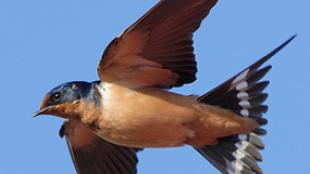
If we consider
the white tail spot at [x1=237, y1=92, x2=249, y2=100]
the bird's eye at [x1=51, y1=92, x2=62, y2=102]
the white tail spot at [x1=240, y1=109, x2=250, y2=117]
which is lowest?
the white tail spot at [x1=240, y1=109, x2=250, y2=117]

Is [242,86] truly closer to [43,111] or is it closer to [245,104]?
[245,104]

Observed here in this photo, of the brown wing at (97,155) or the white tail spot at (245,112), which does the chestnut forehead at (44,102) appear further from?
the white tail spot at (245,112)

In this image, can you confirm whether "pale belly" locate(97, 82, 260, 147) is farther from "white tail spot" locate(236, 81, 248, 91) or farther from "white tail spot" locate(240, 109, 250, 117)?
"white tail spot" locate(236, 81, 248, 91)

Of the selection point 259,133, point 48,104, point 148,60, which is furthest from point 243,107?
point 48,104

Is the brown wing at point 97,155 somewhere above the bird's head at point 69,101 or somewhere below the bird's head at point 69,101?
below

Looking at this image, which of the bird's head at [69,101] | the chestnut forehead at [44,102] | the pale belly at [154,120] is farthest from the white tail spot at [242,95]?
the chestnut forehead at [44,102]

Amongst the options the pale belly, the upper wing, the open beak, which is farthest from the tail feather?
the open beak

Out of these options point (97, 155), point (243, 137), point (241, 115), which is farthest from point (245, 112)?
point (97, 155)

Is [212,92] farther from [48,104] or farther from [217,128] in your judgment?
[48,104]
